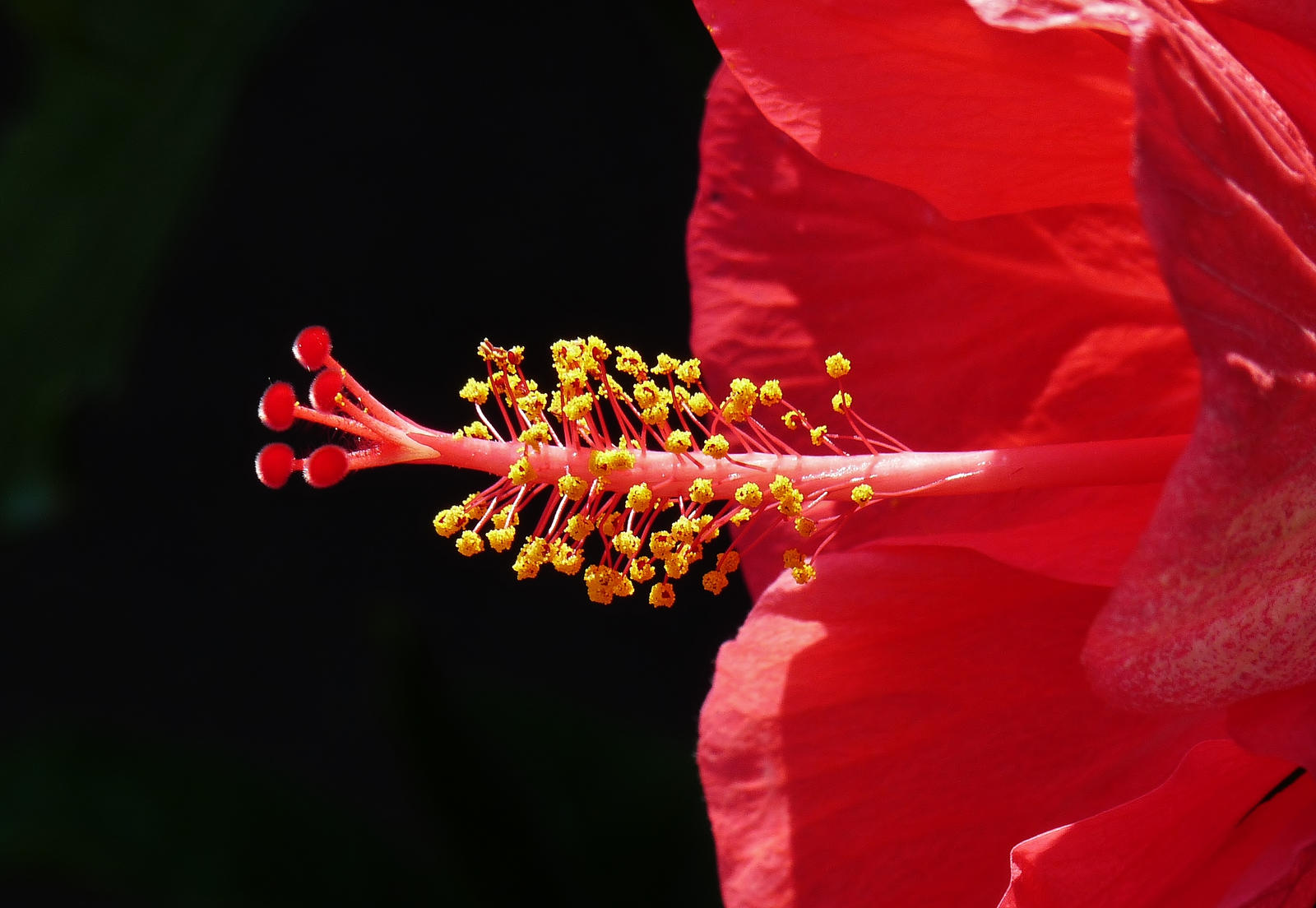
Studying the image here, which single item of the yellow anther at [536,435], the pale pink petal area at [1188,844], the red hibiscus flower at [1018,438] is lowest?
the pale pink petal area at [1188,844]

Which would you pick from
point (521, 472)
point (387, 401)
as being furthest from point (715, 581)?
point (387, 401)

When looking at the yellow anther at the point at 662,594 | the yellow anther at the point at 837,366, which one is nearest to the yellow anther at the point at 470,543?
the yellow anther at the point at 662,594

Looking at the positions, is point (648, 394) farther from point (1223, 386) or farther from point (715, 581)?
point (1223, 386)

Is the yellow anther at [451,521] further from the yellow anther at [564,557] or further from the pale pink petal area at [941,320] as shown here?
the pale pink petal area at [941,320]

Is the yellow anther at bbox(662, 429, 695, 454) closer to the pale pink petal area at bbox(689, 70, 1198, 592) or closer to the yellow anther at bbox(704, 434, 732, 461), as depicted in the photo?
the yellow anther at bbox(704, 434, 732, 461)

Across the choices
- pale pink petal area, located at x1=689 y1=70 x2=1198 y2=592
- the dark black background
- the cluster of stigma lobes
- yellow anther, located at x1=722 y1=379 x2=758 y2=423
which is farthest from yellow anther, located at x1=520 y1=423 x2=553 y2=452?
the dark black background
